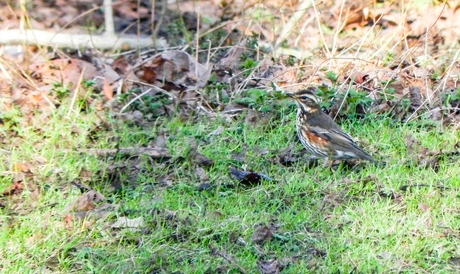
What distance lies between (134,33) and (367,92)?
4.45 metres

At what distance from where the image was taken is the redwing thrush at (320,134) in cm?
670

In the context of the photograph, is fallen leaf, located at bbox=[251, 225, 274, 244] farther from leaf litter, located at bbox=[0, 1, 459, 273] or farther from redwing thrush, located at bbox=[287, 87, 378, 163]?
redwing thrush, located at bbox=[287, 87, 378, 163]

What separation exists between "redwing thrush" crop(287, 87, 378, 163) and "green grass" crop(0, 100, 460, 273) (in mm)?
186

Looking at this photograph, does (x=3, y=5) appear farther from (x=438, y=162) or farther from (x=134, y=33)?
(x=438, y=162)

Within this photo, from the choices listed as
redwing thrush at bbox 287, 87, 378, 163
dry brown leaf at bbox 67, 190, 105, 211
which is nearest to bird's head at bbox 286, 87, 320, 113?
redwing thrush at bbox 287, 87, 378, 163

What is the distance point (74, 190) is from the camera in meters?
6.22

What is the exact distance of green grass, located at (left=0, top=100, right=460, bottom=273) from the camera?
500 centimetres

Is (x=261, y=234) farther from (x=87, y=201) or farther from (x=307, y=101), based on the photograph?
(x=307, y=101)

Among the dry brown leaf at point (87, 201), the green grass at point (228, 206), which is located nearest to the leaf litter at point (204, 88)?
the green grass at point (228, 206)

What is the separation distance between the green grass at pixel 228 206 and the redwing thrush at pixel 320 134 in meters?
0.19

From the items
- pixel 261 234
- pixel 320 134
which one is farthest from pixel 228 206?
pixel 320 134

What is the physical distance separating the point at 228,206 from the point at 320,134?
154cm

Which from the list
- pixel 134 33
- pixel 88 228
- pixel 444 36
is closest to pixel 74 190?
pixel 88 228

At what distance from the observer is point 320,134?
22.7 ft
